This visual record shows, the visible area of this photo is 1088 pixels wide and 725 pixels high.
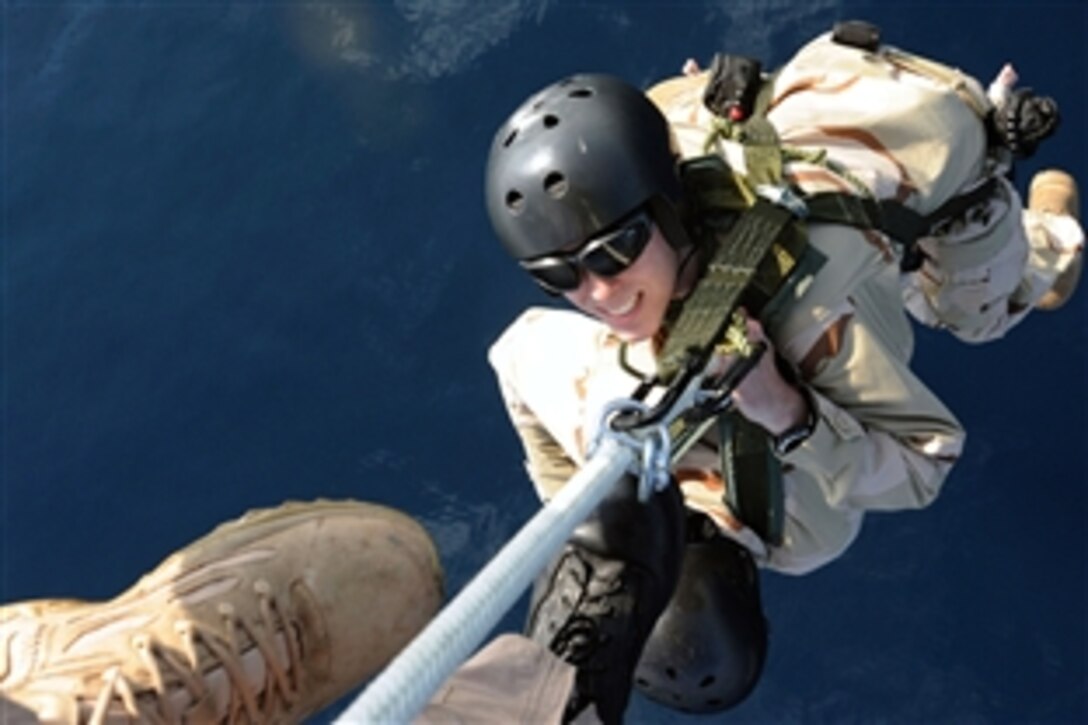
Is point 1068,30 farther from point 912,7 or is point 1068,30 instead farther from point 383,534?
point 383,534

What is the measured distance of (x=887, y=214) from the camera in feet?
6.32

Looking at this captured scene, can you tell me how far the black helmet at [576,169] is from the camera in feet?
5.73

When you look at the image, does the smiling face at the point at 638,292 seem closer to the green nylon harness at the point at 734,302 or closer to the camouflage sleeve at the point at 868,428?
the green nylon harness at the point at 734,302

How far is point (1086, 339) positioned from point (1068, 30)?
2.47 ft

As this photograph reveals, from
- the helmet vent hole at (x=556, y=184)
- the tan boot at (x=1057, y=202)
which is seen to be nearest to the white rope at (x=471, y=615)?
the helmet vent hole at (x=556, y=184)

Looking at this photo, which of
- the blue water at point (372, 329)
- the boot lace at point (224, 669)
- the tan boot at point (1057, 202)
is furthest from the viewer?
the tan boot at point (1057, 202)

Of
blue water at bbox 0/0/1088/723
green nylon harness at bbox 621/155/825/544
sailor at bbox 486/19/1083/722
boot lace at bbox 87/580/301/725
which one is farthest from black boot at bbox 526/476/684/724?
blue water at bbox 0/0/1088/723

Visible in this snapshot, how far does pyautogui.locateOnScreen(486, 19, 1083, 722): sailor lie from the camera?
5.46 ft

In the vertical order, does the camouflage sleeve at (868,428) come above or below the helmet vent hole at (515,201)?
below

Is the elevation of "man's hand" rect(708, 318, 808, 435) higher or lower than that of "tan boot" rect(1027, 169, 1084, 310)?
higher

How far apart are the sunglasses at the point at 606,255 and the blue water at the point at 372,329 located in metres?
1.18

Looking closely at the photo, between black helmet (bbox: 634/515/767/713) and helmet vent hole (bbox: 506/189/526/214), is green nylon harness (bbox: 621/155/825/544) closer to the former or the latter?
black helmet (bbox: 634/515/767/713)

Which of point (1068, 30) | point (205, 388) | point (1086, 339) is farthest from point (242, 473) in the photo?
point (1068, 30)

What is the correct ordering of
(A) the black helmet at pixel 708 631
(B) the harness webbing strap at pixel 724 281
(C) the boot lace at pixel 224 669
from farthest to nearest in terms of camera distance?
(A) the black helmet at pixel 708 631 < (C) the boot lace at pixel 224 669 < (B) the harness webbing strap at pixel 724 281
